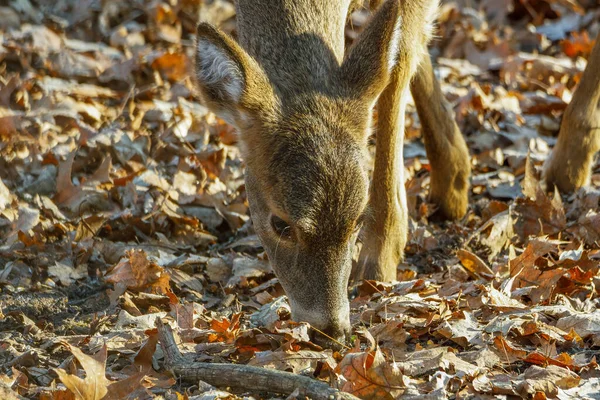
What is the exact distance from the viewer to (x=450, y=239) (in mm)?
6688

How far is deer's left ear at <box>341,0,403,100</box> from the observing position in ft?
16.8

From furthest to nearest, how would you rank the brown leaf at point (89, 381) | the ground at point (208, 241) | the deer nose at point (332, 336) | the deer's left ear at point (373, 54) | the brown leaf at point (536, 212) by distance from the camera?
1. the brown leaf at point (536, 212)
2. the deer's left ear at point (373, 54)
3. the deer nose at point (332, 336)
4. the ground at point (208, 241)
5. the brown leaf at point (89, 381)

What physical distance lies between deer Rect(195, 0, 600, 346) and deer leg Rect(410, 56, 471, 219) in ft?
3.04

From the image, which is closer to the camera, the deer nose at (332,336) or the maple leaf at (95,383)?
the maple leaf at (95,383)

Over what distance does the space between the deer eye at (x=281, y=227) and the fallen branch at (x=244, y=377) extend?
894 millimetres

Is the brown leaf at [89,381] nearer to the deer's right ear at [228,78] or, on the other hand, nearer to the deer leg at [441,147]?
the deer's right ear at [228,78]

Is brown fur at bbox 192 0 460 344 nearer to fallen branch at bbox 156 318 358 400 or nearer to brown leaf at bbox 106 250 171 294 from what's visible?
fallen branch at bbox 156 318 358 400

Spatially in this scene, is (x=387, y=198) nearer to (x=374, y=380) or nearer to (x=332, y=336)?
(x=332, y=336)

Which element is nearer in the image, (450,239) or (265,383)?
(265,383)

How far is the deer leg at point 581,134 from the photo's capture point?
7031mm

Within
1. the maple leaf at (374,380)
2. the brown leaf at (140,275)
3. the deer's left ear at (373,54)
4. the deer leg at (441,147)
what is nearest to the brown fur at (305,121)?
the deer's left ear at (373,54)

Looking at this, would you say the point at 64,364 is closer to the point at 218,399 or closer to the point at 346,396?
the point at 218,399

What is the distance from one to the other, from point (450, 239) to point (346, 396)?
2913 millimetres

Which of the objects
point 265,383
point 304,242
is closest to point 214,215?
point 304,242
